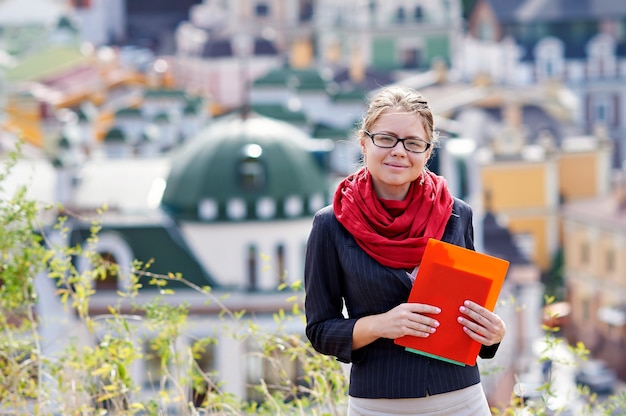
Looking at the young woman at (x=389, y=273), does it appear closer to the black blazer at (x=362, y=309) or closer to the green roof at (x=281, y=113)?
the black blazer at (x=362, y=309)

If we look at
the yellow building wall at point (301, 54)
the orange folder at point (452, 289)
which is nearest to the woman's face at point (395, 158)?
the orange folder at point (452, 289)

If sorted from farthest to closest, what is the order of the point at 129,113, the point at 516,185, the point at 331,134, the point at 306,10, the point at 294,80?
the point at 306,10 < the point at 516,185 < the point at 294,80 < the point at 129,113 < the point at 331,134

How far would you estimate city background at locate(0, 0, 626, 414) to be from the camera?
2428cm

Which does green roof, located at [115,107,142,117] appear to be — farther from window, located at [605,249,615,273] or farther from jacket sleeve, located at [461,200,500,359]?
jacket sleeve, located at [461,200,500,359]

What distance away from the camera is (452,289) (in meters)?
5.07

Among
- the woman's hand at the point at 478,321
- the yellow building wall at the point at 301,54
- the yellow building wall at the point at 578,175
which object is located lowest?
the yellow building wall at the point at 578,175

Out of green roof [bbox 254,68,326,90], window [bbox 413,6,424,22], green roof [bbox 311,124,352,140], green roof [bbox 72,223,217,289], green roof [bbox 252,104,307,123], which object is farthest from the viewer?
window [bbox 413,6,424,22]

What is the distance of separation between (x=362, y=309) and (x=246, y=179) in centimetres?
1955

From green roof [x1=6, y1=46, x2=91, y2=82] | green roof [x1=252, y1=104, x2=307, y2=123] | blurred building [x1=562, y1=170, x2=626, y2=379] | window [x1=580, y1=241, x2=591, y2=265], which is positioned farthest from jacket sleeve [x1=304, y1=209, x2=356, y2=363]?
green roof [x1=6, y1=46, x2=91, y2=82]

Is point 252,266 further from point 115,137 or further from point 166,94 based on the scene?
point 166,94

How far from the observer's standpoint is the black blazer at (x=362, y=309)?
5137mm

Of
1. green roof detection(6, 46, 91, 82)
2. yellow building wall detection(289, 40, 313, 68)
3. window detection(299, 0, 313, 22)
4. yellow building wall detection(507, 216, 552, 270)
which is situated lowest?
yellow building wall detection(507, 216, 552, 270)

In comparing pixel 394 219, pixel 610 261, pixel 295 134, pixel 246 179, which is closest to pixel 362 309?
pixel 394 219

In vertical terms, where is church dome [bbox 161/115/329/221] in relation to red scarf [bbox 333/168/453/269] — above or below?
below
